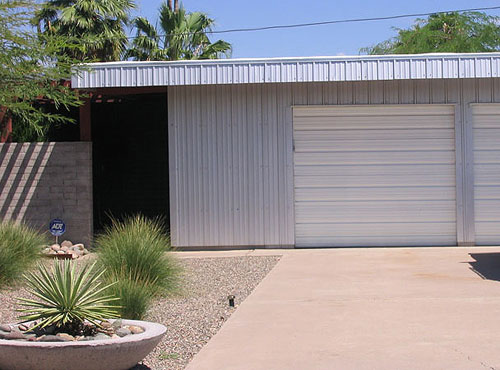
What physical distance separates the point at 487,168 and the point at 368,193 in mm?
2485

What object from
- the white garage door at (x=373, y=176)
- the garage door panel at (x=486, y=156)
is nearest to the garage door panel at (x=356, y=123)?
the white garage door at (x=373, y=176)

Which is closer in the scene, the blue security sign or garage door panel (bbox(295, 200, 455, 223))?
the blue security sign

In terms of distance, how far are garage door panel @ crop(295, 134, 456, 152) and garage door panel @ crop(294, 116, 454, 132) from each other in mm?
254

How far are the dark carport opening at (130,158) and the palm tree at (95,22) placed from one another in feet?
16.9

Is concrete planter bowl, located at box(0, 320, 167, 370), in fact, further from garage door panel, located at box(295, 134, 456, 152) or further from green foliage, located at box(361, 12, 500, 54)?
green foliage, located at box(361, 12, 500, 54)

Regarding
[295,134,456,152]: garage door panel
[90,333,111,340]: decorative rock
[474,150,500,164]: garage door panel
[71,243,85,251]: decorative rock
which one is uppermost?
[295,134,456,152]: garage door panel

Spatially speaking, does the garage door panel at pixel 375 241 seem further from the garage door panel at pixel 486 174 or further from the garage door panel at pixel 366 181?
the garage door panel at pixel 486 174

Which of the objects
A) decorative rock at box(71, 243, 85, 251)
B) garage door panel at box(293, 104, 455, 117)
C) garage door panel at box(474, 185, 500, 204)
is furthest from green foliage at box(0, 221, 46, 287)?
garage door panel at box(474, 185, 500, 204)

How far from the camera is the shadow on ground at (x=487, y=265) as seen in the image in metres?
11.2

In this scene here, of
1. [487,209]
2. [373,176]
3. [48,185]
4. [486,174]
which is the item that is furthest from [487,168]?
[48,185]

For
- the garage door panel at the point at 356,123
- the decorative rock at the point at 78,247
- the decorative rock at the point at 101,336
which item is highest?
the garage door panel at the point at 356,123

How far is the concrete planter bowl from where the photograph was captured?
5.52 metres

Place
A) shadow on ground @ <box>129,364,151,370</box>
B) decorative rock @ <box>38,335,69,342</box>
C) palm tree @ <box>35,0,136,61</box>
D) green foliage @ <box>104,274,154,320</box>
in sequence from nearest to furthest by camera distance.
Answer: decorative rock @ <box>38,335,69,342</box> < shadow on ground @ <box>129,364,151,370</box> < green foliage @ <box>104,274,154,320</box> < palm tree @ <box>35,0,136,61</box>

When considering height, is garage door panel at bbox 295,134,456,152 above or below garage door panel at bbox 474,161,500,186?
above
